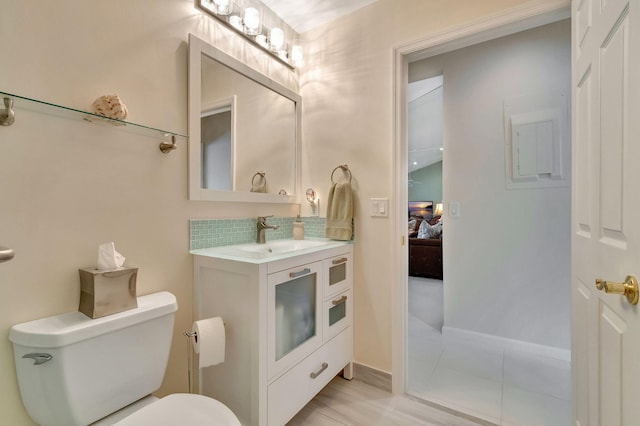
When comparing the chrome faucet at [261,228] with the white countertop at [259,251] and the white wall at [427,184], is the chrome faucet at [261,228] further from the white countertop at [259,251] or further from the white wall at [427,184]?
the white wall at [427,184]

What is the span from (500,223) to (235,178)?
2.09m

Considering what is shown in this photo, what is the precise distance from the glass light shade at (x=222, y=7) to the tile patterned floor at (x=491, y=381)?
8.02 ft

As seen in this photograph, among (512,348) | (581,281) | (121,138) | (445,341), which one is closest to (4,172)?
(121,138)

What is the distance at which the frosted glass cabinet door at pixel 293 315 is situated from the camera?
1307mm

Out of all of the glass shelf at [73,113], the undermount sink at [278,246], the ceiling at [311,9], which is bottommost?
the undermount sink at [278,246]

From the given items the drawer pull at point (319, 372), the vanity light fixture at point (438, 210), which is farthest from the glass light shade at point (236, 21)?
the vanity light fixture at point (438, 210)

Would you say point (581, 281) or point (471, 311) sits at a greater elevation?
point (581, 281)

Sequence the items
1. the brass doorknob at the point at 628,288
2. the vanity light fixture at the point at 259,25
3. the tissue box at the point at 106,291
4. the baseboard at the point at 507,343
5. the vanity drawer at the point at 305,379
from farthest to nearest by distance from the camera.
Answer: the baseboard at the point at 507,343, the vanity light fixture at the point at 259,25, the vanity drawer at the point at 305,379, the tissue box at the point at 106,291, the brass doorknob at the point at 628,288

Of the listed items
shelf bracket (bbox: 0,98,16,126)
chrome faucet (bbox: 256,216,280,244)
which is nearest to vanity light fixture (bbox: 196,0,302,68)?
shelf bracket (bbox: 0,98,16,126)

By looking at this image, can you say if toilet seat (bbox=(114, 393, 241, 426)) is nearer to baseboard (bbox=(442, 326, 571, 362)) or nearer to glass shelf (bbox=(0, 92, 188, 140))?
glass shelf (bbox=(0, 92, 188, 140))

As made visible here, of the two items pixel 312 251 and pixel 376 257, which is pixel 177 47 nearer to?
pixel 312 251

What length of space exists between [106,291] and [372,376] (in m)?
1.57

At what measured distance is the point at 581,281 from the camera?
119 centimetres

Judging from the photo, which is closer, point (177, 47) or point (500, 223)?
point (177, 47)
